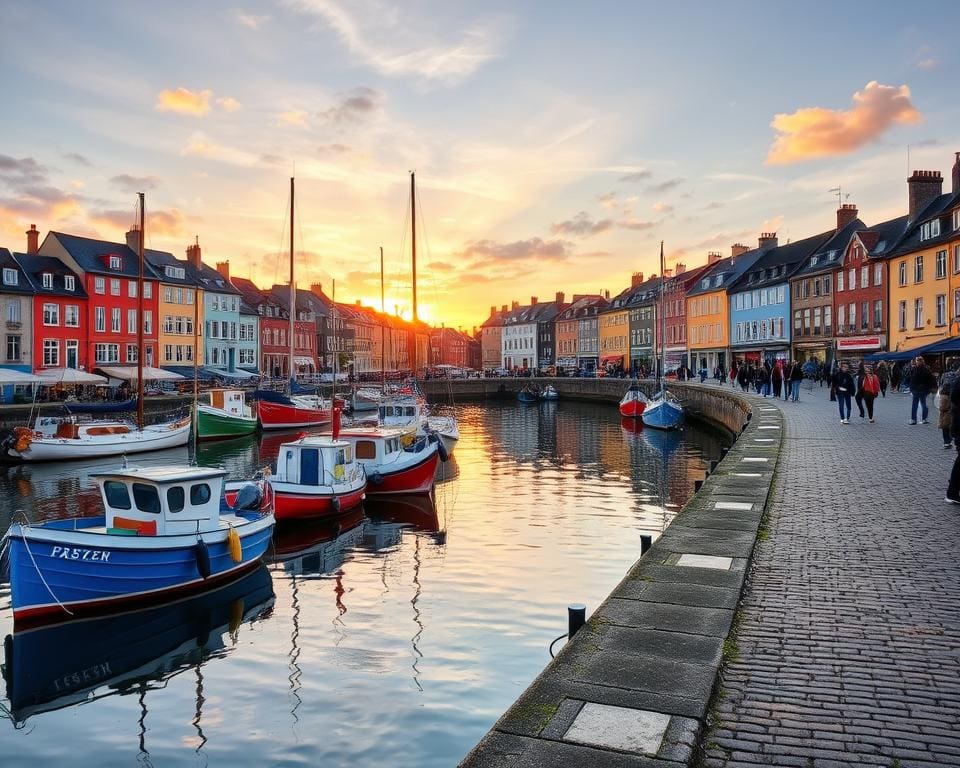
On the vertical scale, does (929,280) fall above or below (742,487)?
above

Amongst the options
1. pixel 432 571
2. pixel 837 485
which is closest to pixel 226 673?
pixel 432 571

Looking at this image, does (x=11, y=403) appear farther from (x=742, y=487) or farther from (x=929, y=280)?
(x=929, y=280)

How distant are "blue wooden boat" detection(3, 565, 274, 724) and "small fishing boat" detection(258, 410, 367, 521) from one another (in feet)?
18.8

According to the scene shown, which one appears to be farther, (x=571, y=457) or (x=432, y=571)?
(x=571, y=457)

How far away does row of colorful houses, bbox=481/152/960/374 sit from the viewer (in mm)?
51719

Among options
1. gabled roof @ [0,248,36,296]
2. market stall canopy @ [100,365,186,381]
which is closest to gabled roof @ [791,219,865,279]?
market stall canopy @ [100,365,186,381]

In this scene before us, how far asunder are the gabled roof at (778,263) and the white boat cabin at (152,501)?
65.5 m

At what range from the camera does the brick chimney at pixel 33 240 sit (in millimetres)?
63856

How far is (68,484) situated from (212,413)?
16153mm

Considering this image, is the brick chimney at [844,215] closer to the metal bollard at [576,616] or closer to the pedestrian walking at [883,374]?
the pedestrian walking at [883,374]

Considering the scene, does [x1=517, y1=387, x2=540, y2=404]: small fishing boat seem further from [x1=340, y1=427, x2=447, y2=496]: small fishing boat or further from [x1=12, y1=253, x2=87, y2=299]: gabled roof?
[x1=340, y1=427, x2=447, y2=496]: small fishing boat

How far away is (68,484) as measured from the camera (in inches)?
1160

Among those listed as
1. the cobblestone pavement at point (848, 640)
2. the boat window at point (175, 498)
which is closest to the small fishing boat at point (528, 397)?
the boat window at point (175, 498)

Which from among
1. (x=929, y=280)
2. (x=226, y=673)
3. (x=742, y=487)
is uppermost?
(x=929, y=280)
